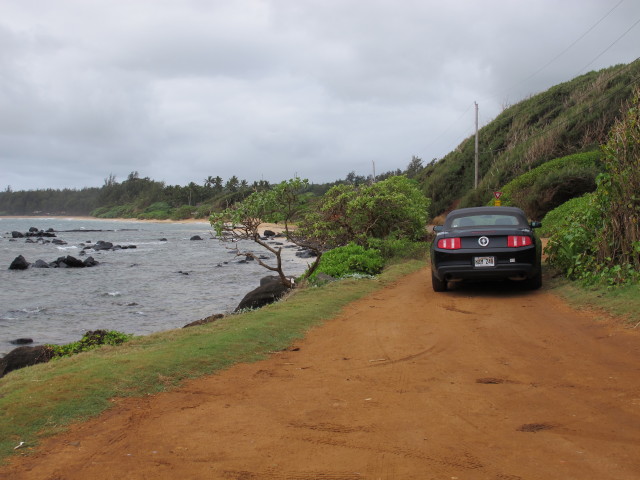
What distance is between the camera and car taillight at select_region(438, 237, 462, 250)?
9.85m

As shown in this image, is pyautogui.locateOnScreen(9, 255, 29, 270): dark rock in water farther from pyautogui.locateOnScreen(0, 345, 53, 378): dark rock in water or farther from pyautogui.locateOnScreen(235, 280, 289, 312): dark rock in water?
pyautogui.locateOnScreen(0, 345, 53, 378): dark rock in water

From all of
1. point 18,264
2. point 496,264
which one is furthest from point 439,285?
point 18,264

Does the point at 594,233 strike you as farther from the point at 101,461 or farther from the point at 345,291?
the point at 101,461

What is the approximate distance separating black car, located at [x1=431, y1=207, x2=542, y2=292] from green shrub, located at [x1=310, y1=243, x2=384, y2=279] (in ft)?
14.7

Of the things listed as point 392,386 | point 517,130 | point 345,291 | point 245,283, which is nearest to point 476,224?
point 345,291

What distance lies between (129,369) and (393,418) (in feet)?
9.40

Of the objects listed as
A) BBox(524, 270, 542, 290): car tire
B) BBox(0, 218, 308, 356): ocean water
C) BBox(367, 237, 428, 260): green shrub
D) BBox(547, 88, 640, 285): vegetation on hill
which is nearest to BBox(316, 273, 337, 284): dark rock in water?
BBox(0, 218, 308, 356): ocean water

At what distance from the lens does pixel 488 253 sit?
9.64 meters

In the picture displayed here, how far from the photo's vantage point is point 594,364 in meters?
5.52

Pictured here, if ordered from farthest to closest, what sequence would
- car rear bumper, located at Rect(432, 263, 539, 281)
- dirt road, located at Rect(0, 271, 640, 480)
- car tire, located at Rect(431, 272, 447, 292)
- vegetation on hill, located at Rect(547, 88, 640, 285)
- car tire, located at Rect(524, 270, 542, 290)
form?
car tire, located at Rect(431, 272, 447, 292) → car tire, located at Rect(524, 270, 542, 290) → car rear bumper, located at Rect(432, 263, 539, 281) → vegetation on hill, located at Rect(547, 88, 640, 285) → dirt road, located at Rect(0, 271, 640, 480)

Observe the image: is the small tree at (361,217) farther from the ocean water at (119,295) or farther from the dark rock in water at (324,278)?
the dark rock in water at (324,278)

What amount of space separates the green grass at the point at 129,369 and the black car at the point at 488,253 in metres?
2.26

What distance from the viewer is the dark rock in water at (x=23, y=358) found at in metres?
8.94

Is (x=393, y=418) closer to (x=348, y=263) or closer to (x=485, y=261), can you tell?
(x=485, y=261)
